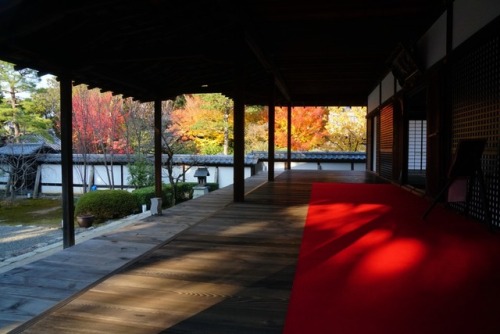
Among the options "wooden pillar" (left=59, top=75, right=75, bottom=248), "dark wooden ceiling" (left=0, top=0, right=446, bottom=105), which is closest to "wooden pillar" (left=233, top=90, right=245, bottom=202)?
"dark wooden ceiling" (left=0, top=0, right=446, bottom=105)

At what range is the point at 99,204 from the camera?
10938 millimetres

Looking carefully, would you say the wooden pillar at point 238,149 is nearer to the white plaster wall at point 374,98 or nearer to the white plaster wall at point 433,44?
the white plaster wall at point 433,44

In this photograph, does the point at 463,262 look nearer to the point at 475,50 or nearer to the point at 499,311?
the point at 499,311

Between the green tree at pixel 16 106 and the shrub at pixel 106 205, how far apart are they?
7.92m

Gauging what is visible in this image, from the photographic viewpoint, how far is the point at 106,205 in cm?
1098

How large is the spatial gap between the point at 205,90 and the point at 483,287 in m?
6.68

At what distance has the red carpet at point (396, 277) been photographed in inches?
61.6

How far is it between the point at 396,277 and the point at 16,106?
19.6 m

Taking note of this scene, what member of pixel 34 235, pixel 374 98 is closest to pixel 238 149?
pixel 374 98

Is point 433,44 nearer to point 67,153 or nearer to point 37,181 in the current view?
point 67,153

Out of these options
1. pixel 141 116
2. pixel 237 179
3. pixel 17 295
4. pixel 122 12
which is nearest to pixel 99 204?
pixel 141 116

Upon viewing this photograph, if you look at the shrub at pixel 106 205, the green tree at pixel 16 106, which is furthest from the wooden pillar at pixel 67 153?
the green tree at pixel 16 106

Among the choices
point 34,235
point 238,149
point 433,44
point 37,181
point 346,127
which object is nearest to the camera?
point 433,44

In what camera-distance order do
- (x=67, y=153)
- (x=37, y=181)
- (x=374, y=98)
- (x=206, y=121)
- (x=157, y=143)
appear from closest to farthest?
(x=67, y=153) → (x=157, y=143) → (x=374, y=98) → (x=37, y=181) → (x=206, y=121)
